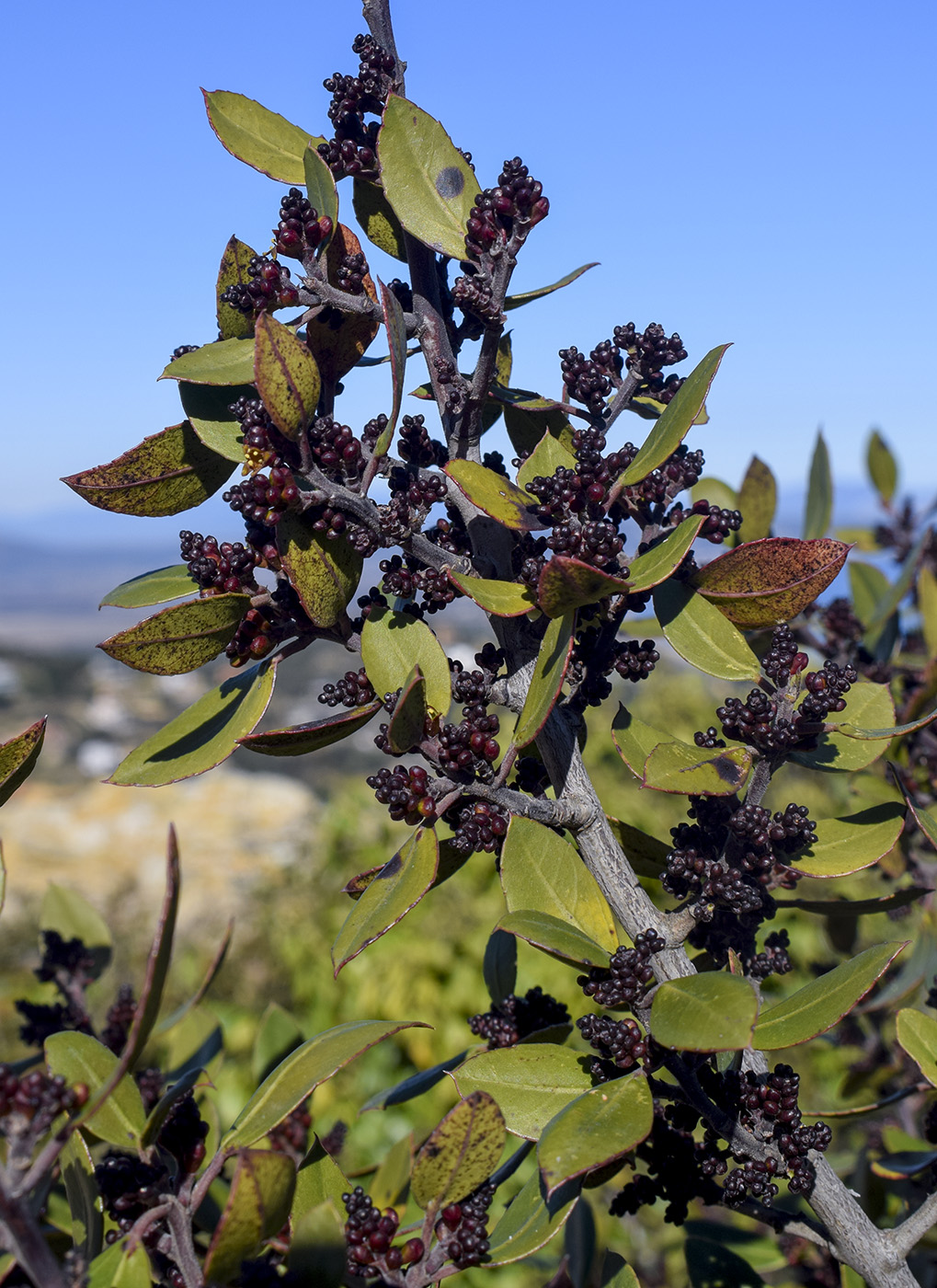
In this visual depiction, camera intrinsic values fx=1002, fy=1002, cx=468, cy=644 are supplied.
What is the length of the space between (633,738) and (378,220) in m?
Answer: 0.69

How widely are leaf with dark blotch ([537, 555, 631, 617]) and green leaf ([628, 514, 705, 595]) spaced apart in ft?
0.08

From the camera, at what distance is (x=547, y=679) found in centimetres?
93

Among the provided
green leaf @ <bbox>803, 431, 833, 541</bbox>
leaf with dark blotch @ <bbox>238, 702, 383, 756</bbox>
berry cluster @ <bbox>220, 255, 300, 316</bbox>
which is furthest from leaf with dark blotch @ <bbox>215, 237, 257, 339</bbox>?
green leaf @ <bbox>803, 431, 833, 541</bbox>

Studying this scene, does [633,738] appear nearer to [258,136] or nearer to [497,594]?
[497,594]

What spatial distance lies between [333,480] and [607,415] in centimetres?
35

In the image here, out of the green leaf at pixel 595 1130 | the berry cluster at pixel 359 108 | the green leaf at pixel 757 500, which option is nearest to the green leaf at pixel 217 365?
the berry cluster at pixel 359 108

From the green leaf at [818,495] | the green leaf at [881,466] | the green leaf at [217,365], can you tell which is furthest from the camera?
the green leaf at [881,466]

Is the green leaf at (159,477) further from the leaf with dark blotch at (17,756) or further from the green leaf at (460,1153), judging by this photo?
the green leaf at (460,1153)

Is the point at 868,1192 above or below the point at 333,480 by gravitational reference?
below

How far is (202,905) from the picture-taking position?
287 inches

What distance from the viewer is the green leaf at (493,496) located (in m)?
0.99

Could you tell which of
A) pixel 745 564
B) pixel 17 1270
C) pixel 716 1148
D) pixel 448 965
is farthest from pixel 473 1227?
pixel 448 965

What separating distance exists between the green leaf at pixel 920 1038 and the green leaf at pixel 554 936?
15.5 inches

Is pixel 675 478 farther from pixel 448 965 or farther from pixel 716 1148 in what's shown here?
pixel 448 965
